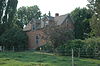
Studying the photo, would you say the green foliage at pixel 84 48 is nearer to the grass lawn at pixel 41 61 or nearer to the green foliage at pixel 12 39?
the grass lawn at pixel 41 61

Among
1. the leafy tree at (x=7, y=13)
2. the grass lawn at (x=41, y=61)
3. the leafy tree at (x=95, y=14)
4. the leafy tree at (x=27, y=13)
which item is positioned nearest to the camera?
the leafy tree at (x=95, y=14)

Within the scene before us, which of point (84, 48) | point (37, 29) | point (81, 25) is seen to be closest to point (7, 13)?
point (37, 29)

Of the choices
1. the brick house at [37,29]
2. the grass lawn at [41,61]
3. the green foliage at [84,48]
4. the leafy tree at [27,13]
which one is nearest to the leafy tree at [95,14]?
the grass lawn at [41,61]

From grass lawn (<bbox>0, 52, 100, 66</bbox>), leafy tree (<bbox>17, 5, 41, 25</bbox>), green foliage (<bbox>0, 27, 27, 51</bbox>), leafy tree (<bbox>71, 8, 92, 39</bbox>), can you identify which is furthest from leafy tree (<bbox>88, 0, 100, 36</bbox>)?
leafy tree (<bbox>17, 5, 41, 25</bbox>)

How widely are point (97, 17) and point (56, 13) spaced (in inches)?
1329

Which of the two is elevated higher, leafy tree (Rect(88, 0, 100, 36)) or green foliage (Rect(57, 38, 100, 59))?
leafy tree (Rect(88, 0, 100, 36))

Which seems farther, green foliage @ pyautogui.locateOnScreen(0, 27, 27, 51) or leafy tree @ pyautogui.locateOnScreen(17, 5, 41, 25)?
leafy tree @ pyautogui.locateOnScreen(17, 5, 41, 25)

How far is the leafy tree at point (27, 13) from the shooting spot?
71.2m

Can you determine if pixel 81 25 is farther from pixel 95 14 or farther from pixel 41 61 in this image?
pixel 95 14

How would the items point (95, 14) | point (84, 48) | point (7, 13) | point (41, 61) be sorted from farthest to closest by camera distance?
point (7, 13), point (84, 48), point (41, 61), point (95, 14)

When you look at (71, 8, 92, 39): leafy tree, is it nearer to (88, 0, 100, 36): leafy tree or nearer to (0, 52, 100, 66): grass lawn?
(0, 52, 100, 66): grass lawn

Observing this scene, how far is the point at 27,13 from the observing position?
7275 cm

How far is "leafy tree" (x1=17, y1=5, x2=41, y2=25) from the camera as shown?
71.2 meters

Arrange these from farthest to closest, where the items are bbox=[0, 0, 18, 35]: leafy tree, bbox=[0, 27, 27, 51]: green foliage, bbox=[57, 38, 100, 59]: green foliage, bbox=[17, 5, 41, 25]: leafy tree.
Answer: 1. bbox=[17, 5, 41, 25]: leafy tree
2. bbox=[0, 0, 18, 35]: leafy tree
3. bbox=[0, 27, 27, 51]: green foliage
4. bbox=[57, 38, 100, 59]: green foliage
